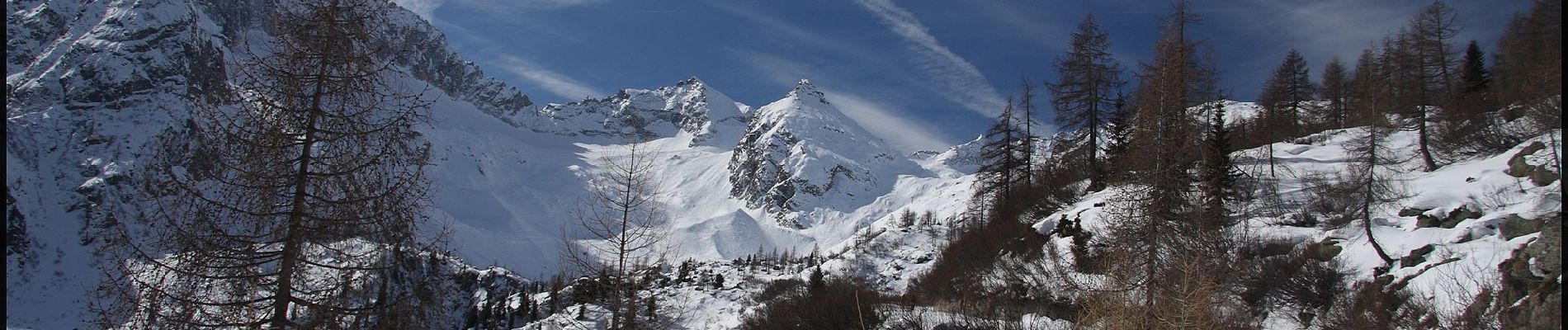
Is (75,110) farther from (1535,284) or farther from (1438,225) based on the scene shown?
(1535,284)

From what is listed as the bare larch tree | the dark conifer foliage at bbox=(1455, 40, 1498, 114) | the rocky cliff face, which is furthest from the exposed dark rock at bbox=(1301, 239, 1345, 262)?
the rocky cliff face

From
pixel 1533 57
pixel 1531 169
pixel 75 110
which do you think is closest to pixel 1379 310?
pixel 1531 169

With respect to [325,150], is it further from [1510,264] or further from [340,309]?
[1510,264]

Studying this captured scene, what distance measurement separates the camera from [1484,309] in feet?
40.3

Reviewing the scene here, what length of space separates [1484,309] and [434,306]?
1718cm

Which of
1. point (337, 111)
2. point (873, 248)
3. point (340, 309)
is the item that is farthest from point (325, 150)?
point (873, 248)

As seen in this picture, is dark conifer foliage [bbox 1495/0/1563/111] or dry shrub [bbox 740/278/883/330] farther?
dry shrub [bbox 740/278/883/330]

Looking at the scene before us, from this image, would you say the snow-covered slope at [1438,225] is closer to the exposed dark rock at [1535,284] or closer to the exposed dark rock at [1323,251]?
the exposed dark rock at [1323,251]

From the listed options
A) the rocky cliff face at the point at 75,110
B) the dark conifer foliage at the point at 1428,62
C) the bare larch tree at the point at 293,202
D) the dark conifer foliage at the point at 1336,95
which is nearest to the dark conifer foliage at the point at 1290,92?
the dark conifer foliage at the point at 1336,95

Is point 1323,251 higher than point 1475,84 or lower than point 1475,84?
lower

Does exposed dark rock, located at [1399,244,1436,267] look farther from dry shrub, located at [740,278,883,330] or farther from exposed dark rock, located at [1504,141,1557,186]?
dry shrub, located at [740,278,883,330]

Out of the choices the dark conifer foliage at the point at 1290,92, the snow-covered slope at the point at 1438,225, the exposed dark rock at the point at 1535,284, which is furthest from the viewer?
the dark conifer foliage at the point at 1290,92

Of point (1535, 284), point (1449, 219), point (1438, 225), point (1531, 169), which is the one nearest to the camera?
point (1535, 284)

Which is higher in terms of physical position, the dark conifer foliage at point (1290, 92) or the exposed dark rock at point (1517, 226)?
the dark conifer foliage at point (1290, 92)
